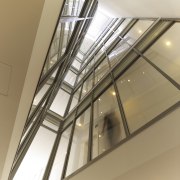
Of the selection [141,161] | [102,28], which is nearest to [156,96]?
[141,161]

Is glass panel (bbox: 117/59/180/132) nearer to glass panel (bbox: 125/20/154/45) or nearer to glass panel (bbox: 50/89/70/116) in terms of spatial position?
glass panel (bbox: 125/20/154/45)

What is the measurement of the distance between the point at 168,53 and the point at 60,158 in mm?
3571

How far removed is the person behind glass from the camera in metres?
4.02

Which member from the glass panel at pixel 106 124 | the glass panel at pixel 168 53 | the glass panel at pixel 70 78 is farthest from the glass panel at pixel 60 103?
the glass panel at pixel 168 53

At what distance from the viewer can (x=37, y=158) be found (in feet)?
20.2

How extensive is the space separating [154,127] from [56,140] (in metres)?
4.58

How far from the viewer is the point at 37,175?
18.9 feet

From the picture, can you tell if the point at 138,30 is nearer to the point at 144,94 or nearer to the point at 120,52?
the point at 120,52

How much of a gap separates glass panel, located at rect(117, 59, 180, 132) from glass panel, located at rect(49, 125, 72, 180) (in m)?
2.11

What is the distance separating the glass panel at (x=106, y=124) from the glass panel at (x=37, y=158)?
1864 millimetres

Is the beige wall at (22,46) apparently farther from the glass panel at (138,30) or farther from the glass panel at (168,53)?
the glass panel at (138,30)

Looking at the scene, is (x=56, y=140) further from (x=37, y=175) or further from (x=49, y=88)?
(x=49, y=88)

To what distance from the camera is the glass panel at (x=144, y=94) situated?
11.8 ft

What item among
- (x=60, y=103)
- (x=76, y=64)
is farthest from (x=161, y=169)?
(x=76, y=64)
